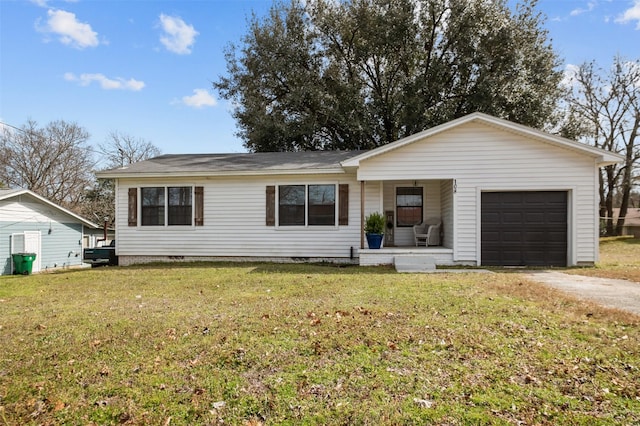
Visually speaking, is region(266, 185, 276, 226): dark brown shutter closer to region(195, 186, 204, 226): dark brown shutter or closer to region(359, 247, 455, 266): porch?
region(195, 186, 204, 226): dark brown shutter

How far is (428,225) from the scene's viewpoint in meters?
12.5

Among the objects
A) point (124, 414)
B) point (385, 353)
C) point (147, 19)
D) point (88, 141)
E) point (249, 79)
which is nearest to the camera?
point (124, 414)

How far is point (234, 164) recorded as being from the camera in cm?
1281

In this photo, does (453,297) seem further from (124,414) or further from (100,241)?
(100,241)

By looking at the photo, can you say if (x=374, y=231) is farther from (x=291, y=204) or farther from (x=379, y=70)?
(x=379, y=70)

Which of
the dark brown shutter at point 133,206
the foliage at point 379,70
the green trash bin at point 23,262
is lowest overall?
the green trash bin at point 23,262

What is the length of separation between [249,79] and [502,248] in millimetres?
15624

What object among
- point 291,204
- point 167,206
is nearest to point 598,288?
point 291,204

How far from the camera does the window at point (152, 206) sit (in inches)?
498

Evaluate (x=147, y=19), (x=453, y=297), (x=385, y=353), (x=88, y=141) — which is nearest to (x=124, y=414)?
(x=385, y=353)

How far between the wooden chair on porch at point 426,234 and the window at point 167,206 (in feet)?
24.5

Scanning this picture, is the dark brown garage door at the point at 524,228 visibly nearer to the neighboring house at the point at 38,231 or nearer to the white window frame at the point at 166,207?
the white window frame at the point at 166,207

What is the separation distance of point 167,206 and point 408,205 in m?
8.14

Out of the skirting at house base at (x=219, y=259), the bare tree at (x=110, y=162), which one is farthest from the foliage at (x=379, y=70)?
the bare tree at (x=110, y=162)
